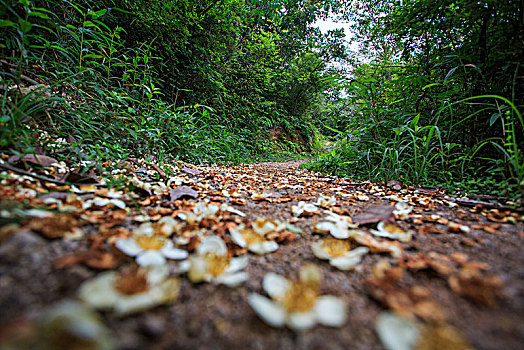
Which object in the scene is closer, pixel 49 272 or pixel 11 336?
pixel 11 336

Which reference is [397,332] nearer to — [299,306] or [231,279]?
[299,306]

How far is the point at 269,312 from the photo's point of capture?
0.39 metres

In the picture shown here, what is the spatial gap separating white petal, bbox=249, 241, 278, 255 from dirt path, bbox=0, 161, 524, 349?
0.02 metres

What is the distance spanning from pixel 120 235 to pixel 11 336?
36 centimetres

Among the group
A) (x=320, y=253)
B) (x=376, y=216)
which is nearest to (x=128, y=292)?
(x=320, y=253)

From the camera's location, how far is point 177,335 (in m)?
0.35

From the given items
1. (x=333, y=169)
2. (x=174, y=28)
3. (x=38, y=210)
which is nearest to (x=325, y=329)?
(x=38, y=210)

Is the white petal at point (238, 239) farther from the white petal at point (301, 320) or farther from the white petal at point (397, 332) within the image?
the white petal at point (397, 332)

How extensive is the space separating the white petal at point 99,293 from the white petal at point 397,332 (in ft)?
1.60

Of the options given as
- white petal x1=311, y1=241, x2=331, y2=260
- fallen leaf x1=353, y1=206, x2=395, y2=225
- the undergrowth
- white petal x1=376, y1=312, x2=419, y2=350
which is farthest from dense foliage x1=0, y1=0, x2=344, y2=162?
fallen leaf x1=353, y1=206, x2=395, y2=225

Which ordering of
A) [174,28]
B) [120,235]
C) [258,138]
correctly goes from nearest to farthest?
[120,235], [174,28], [258,138]

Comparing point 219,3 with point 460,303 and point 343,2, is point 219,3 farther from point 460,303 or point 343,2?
point 343,2

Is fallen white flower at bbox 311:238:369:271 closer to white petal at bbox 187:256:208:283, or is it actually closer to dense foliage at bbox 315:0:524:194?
white petal at bbox 187:256:208:283

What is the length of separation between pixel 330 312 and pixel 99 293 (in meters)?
0.44
